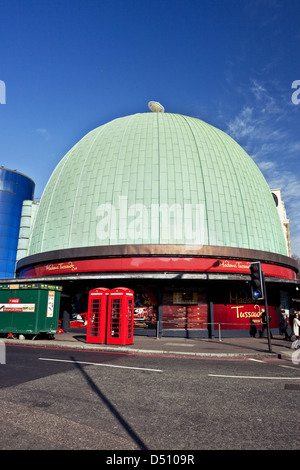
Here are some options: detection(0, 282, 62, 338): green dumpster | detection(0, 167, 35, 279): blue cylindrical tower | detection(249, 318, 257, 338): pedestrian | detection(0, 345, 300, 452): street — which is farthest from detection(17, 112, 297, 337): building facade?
detection(0, 167, 35, 279): blue cylindrical tower

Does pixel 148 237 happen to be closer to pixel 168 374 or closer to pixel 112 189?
pixel 112 189

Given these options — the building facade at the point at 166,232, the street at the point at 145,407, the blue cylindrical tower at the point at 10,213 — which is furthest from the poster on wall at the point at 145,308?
the blue cylindrical tower at the point at 10,213

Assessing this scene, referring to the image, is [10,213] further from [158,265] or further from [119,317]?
[119,317]

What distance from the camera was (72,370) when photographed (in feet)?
30.8

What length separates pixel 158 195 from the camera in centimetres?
2400

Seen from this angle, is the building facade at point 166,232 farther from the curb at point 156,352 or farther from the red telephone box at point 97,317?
the curb at point 156,352

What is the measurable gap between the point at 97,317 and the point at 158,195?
1076cm

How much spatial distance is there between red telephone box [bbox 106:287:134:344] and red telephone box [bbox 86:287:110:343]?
1.15 ft

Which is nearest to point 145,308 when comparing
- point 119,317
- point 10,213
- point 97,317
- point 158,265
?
point 158,265

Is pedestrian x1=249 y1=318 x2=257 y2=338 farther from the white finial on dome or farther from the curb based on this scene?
Answer: the white finial on dome

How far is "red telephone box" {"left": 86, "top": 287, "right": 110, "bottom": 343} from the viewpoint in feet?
55.3

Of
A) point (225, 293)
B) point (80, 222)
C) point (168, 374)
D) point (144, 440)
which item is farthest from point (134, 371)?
point (80, 222)

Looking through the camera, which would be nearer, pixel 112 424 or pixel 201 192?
pixel 112 424

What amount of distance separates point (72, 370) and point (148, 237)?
14.4m
